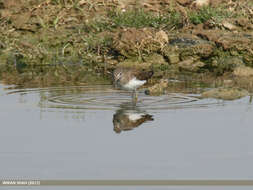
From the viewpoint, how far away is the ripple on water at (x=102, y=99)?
1634 cm

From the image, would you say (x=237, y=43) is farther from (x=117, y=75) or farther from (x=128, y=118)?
(x=128, y=118)

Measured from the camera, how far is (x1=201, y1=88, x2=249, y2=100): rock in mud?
17.4 m

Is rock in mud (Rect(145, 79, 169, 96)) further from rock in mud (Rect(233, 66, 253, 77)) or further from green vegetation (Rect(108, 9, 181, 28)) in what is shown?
green vegetation (Rect(108, 9, 181, 28))

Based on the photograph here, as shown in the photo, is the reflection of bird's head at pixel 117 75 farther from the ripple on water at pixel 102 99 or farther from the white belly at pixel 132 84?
the ripple on water at pixel 102 99

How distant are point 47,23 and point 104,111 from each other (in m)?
12.2

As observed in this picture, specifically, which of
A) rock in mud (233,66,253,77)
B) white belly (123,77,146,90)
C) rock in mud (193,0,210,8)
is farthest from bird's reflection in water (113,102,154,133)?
rock in mud (193,0,210,8)

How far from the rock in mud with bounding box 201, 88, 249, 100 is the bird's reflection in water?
2288mm

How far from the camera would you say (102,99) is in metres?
17.3

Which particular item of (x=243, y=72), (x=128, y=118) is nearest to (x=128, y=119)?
(x=128, y=118)

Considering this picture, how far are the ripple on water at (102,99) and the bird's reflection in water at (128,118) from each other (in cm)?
30

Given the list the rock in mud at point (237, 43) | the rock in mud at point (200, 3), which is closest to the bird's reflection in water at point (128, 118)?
the rock in mud at point (237, 43)

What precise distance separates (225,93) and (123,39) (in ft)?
23.8

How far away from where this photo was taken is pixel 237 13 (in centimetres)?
2581

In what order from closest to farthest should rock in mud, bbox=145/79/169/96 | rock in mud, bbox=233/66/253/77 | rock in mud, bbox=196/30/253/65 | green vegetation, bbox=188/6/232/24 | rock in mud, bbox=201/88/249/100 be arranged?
rock in mud, bbox=201/88/249/100 < rock in mud, bbox=145/79/169/96 < rock in mud, bbox=233/66/253/77 < rock in mud, bbox=196/30/253/65 < green vegetation, bbox=188/6/232/24
